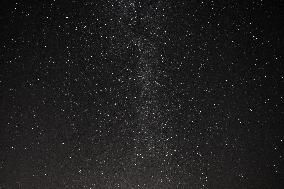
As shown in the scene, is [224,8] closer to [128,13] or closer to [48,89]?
[128,13]

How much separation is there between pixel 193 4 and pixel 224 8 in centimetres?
7

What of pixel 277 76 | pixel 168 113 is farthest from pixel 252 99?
pixel 168 113

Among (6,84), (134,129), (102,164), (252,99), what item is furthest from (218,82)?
(6,84)

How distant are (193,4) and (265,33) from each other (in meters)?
0.16

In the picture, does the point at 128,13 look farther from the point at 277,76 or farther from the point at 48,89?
the point at 277,76

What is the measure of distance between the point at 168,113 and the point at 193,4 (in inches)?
9.4

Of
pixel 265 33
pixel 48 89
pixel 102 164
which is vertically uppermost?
pixel 265 33

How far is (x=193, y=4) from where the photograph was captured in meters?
0.68

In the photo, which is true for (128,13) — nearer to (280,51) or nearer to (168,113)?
(168,113)

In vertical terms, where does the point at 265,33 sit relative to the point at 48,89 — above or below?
above

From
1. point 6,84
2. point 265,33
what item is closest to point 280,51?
point 265,33

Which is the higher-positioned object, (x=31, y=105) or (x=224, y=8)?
(x=224, y=8)

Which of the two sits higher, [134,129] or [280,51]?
[280,51]

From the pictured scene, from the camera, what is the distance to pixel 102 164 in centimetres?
72
